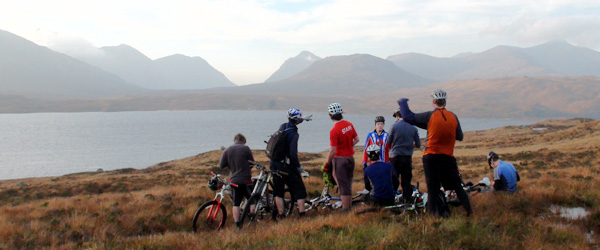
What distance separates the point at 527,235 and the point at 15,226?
10.2 m

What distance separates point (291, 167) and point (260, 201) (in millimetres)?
958

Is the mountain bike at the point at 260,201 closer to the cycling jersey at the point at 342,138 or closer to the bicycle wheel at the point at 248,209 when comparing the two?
the bicycle wheel at the point at 248,209

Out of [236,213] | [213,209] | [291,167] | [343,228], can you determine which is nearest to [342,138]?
[291,167]

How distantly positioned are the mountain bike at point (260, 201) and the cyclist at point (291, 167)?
159 millimetres

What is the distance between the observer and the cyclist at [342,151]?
844 cm

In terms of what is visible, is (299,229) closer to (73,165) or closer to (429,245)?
(429,245)

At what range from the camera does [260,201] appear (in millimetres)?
8547

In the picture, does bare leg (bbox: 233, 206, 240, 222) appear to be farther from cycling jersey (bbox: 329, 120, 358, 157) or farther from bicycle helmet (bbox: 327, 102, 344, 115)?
bicycle helmet (bbox: 327, 102, 344, 115)

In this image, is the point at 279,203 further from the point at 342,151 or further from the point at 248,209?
the point at 342,151

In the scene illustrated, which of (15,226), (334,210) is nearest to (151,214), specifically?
(15,226)

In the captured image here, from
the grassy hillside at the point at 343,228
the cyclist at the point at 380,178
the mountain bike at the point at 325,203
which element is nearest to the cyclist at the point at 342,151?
the cyclist at the point at 380,178

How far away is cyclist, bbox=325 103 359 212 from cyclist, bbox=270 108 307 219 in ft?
2.32

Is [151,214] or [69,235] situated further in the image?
[151,214]

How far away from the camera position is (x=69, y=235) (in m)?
8.79
